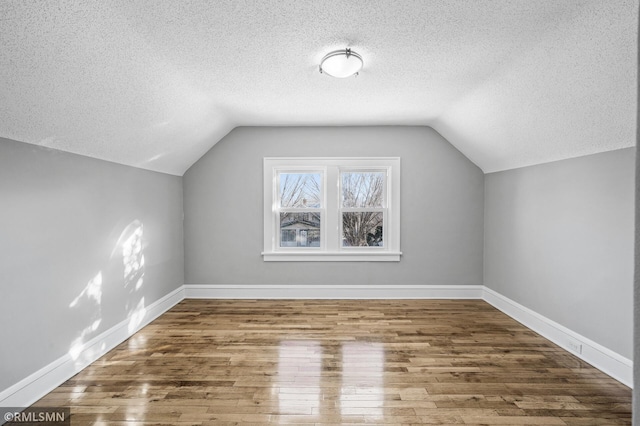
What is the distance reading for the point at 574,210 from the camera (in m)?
3.04

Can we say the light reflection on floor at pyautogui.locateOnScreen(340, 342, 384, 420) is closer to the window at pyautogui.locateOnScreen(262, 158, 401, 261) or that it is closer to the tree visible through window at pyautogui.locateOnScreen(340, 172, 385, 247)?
the window at pyautogui.locateOnScreen(262, 158, 401, 261)

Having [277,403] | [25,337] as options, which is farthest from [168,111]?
[277,403]

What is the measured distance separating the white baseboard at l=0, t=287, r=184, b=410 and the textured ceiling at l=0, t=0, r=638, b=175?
5.34ft

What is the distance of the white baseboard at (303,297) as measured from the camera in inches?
92.6

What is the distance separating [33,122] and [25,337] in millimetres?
1439

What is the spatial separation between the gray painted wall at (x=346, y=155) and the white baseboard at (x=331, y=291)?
0.25 ft

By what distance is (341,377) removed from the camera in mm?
2600

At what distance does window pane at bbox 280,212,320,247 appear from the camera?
4898mm

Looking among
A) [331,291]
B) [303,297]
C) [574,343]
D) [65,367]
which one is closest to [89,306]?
[65,367]

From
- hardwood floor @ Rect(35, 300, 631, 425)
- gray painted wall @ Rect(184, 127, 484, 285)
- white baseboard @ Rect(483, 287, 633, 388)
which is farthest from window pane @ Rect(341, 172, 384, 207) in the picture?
white baseboard @ Rect(483, 287, 633, 388)

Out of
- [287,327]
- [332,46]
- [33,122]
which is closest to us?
[33,122]

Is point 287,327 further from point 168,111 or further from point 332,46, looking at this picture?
point 332,46

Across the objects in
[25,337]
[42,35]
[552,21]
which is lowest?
[25,337]

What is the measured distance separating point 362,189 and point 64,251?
3537 millimetres
